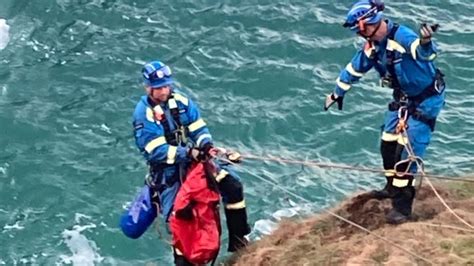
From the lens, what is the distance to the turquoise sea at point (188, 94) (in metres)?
15.4

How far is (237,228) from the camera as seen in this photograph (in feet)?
38.3

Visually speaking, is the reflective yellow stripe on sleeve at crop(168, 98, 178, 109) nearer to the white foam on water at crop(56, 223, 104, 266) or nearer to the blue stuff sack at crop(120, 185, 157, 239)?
the blue stuff sack at crop(120, 185, 157, 239)

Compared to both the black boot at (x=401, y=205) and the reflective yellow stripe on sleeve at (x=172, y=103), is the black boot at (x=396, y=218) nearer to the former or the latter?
the black boot at (x=401, y=205)

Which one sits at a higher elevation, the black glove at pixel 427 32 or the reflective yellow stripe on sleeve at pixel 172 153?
the black glove at pixel 427 32

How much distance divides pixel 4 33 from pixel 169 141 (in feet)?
36.3

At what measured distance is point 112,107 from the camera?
18344 millimetres

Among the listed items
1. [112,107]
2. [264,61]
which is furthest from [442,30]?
[112,107]

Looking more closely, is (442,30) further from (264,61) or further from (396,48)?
(396,48)

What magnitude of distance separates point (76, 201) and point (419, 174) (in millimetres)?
6757

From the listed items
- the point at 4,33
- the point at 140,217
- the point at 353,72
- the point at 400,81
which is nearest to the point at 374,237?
the point at 400,81

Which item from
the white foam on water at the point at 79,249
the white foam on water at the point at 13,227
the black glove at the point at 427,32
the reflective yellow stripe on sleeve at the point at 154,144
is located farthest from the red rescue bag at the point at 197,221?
the white foam on water at the point at 13,227

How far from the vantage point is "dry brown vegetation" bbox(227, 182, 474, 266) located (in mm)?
10266


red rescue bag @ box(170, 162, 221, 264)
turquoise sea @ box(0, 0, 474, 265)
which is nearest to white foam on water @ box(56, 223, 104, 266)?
turquoise sea @ box(0, 0, 474, 265)

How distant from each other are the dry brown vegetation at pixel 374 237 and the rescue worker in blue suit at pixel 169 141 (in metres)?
0.59
